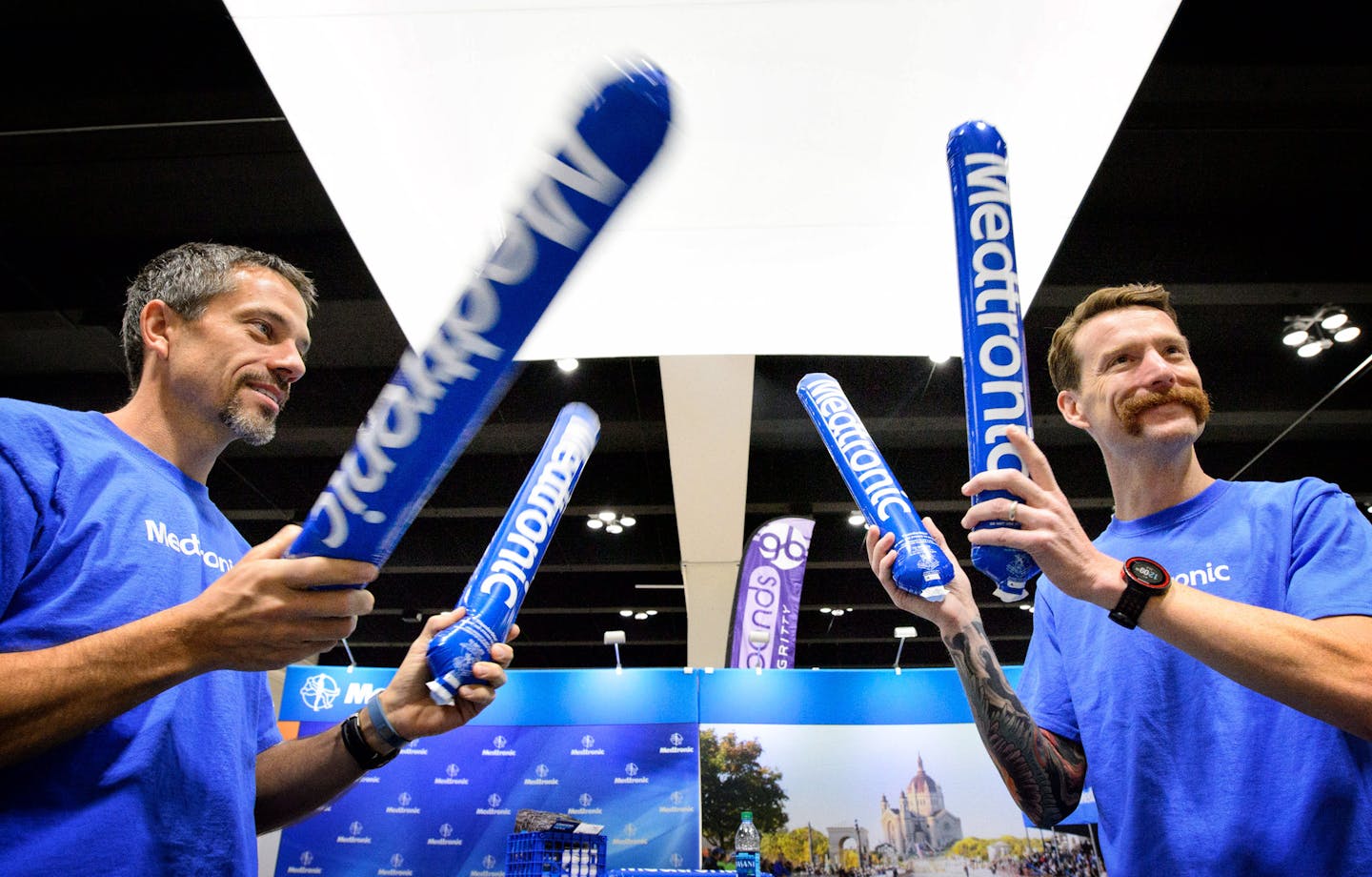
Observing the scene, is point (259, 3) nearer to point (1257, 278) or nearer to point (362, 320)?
point (362, 320)

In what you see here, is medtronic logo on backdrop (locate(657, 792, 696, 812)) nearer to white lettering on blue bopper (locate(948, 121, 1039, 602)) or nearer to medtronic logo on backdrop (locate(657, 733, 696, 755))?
medtronic logo on backdrop (locate(657, 733, 696, 755))

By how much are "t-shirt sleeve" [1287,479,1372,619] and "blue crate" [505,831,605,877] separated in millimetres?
2955

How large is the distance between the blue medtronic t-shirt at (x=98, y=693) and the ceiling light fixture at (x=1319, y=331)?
6835mm

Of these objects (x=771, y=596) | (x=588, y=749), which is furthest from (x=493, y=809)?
(x=771, y=596)

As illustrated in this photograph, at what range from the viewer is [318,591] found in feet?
3.21

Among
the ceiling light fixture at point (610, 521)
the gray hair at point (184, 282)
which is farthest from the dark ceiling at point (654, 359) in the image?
the gray hair at point (184, 282)

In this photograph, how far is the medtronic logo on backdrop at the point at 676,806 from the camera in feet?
16.5

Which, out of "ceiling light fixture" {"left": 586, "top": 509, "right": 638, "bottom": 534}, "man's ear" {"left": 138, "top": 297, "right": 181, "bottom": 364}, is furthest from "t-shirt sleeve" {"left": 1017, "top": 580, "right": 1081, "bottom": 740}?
"ceiling light fixture" {"left": 586, "top": 509, "right": 638, "bottom": 534}

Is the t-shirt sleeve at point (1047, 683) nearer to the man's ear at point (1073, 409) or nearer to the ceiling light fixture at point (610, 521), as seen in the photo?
the man's ear at point (1073, 409)

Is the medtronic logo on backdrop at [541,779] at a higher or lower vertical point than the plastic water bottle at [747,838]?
higher

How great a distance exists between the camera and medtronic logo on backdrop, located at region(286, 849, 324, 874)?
5.02 m

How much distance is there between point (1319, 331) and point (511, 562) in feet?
21.8

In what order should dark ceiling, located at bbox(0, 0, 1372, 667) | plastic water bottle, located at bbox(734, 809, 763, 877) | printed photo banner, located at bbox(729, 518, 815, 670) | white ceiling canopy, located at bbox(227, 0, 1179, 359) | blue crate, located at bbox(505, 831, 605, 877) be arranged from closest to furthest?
1. white ceiling canopy, located at bbox(227, 0, 1179, 359)
2. blue crate, located at bbox(505, 831, 605, 877)
3. dark ceiling, located at bbox(0, 0, 1372, 667)
4. plastic water bottle, located at bbox(734, 809, 763, 877)
5. printed photo banner, located at bbox(729, 518, 815, 670)

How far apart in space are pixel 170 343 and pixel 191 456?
224 mm
